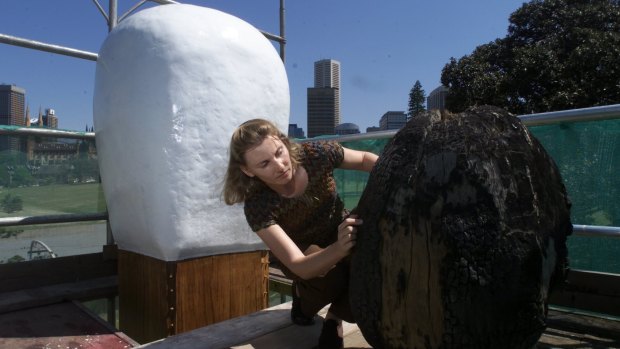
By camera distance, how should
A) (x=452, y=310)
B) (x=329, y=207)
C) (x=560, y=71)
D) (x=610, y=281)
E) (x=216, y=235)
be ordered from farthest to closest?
1. (x=560, y=71)
2. (x=216, y=235)
3. (x=610, y=281)
4. (x=329, y=207)
5. (x=452, y=310)

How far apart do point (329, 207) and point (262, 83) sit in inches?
50.2

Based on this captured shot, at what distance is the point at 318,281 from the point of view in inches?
74.7

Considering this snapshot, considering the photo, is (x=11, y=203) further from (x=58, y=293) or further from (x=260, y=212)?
(x=260, y=212)

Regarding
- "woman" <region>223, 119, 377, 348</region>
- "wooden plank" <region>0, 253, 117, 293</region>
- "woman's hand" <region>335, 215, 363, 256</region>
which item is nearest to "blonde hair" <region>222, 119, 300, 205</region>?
"woman" <region>223, 119, 377, 348</region>

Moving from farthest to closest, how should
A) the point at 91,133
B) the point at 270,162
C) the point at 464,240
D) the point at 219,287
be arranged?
the point at 91,133
the point at 219,287
the point at 270,162
the point at 464,240

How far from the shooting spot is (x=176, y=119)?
267 cm

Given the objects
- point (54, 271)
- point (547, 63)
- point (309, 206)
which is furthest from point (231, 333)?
point (547, 63)

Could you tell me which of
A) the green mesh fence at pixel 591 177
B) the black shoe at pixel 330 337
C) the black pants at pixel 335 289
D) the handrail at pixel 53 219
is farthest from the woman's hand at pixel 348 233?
the handrail at pixel 53 219

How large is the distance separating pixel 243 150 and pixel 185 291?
49.3 inches

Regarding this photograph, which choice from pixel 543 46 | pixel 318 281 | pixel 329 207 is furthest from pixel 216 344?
pixel 543 46

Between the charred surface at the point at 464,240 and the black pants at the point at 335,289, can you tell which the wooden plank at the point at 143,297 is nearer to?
the black pants at the point at 335,289

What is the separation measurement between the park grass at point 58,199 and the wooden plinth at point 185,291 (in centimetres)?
78

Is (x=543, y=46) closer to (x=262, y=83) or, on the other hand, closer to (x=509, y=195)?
(x=262, y=83)

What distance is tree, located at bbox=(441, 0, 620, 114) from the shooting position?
1357cm
